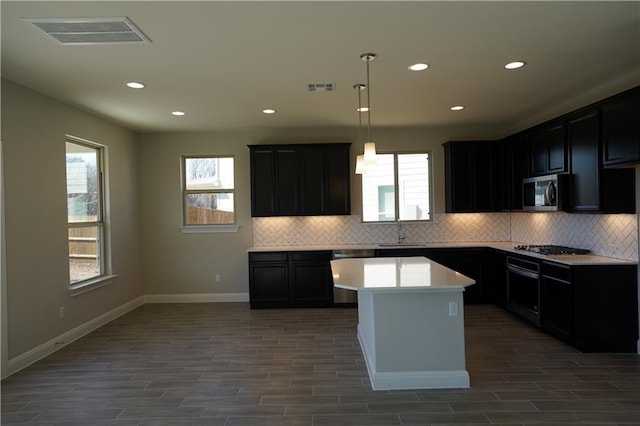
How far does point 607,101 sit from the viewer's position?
147 inches

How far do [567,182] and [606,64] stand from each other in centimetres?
130

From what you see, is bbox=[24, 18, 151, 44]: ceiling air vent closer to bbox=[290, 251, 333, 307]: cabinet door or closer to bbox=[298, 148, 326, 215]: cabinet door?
Result: bbox=[298, 148, 326, 215]: cabinet door

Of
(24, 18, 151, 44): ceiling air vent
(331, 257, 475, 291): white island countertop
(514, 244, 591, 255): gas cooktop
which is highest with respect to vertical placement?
(24, 18, 151, 44): ceiling air vent

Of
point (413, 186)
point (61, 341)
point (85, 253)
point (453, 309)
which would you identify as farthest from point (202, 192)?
point (453, 309)

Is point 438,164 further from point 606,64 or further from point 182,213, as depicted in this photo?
point 182,213

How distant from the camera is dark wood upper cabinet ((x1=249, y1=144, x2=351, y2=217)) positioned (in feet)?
19.8

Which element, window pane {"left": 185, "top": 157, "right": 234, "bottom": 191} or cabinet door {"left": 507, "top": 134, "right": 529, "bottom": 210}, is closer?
cabinet door {"left": 507, "top": 134, "right": 529, "bottom": 210}

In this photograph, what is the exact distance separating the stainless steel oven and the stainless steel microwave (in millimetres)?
697

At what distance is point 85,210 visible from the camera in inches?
197

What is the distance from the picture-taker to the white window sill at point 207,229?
635cm

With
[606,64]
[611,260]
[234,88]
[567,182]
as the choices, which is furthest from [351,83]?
[611,260]

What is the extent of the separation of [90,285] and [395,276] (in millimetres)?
3741

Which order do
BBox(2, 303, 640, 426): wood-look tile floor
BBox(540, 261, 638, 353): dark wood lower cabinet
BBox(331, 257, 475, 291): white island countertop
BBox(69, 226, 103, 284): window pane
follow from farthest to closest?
BBox(69, 226, 103, 284): window pane
BBox(540, 261, 638, 353): dark wood lower cabinet
BBox(331, 257, 475, 291): white island countertop
BBox(2, 303, 640, 426): wood-look tile floor

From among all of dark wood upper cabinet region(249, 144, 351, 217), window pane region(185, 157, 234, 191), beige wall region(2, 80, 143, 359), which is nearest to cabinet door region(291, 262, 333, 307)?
dark wood upper cabinet region(249, 144, 351, 217)
